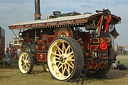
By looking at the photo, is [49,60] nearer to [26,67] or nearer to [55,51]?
[55,51]

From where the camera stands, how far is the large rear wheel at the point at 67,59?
7.20m

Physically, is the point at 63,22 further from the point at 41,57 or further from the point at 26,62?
the point at 26,62

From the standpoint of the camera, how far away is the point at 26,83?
24.4ft

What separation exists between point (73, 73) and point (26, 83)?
1.74m

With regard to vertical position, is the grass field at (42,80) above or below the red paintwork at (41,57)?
below

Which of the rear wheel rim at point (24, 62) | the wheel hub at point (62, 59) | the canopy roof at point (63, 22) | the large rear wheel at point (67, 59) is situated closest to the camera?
the large rear wheel at point (67, 59)

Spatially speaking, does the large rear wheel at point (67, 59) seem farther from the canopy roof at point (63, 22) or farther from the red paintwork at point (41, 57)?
the red paintwork at point (41, 57)

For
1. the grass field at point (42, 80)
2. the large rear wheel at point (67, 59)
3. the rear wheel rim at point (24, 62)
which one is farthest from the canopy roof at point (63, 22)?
the grass field at point (42, 80)

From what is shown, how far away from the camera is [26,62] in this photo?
1026 centimetres

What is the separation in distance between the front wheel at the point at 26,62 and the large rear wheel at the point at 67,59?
167 centimetres

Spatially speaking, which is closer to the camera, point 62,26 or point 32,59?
point 62,26

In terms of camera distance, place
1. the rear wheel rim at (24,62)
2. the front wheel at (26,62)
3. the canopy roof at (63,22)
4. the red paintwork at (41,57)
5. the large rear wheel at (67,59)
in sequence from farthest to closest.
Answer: the rear wheel rim at (24,62), the front wheel at (26,62), the red paintwork at (41,57), the canopy roof at (63,22), the large rear wheel at (67,59)

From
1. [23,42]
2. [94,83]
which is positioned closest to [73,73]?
[94,83]

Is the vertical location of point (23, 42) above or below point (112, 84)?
above
